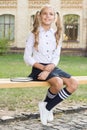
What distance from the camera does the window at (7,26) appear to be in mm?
34156

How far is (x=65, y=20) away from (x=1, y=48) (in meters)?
5.87

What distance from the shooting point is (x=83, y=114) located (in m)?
7.66

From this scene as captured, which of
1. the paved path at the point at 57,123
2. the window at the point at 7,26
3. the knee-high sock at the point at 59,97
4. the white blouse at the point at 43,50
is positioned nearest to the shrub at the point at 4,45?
the window at the point at 7,26

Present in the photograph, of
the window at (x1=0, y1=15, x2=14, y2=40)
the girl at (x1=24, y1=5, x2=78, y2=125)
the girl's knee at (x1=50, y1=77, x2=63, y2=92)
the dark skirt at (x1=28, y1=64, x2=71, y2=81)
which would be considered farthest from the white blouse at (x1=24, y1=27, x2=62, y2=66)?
the window at (x1=0, y1=15, x2=14, y2=40)

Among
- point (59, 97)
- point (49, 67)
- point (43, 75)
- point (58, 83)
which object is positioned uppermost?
point (49, 67)

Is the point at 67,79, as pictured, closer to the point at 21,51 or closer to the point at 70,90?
the point at 70,90

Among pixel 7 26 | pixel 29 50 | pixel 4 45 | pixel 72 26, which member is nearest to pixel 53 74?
pixel 29 50

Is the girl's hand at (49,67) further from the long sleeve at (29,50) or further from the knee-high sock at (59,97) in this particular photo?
the knee-high sock at (59,97)

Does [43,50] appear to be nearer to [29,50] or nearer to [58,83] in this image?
[29,50]

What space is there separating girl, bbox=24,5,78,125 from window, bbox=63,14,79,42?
1051 inches

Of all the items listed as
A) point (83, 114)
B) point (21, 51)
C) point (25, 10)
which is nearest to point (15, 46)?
point (21, 51)

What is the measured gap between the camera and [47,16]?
670 centimetres

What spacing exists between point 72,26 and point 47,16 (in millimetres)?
26983

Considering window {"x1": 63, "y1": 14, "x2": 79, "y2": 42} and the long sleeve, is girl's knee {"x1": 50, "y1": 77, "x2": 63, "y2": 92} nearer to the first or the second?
the long sleeve
